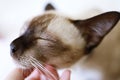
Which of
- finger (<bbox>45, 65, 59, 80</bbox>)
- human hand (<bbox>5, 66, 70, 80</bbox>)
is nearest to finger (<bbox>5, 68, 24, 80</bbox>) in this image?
human hand (<bbox>5, 66, 70, 80</bbox>)

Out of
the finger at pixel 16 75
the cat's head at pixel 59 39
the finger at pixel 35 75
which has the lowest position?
the finger at pixel 16 75

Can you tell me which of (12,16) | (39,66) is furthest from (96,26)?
(12,16)

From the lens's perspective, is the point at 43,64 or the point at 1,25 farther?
the point at 1,25

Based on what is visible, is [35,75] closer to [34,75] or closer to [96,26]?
[34,75]

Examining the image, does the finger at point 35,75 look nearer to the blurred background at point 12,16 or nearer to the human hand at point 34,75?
the human hand at point 34,75

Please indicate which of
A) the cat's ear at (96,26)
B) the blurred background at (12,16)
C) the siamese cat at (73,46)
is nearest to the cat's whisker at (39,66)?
the siamese cat at (73,46)

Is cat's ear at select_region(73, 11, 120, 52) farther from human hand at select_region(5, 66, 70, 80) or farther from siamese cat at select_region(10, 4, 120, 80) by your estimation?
human hand at select_region(5, 66, 70, 80)

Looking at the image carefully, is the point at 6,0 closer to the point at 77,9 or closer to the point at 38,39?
the point at 77,9

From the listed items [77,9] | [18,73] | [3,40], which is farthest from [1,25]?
[18,73]
